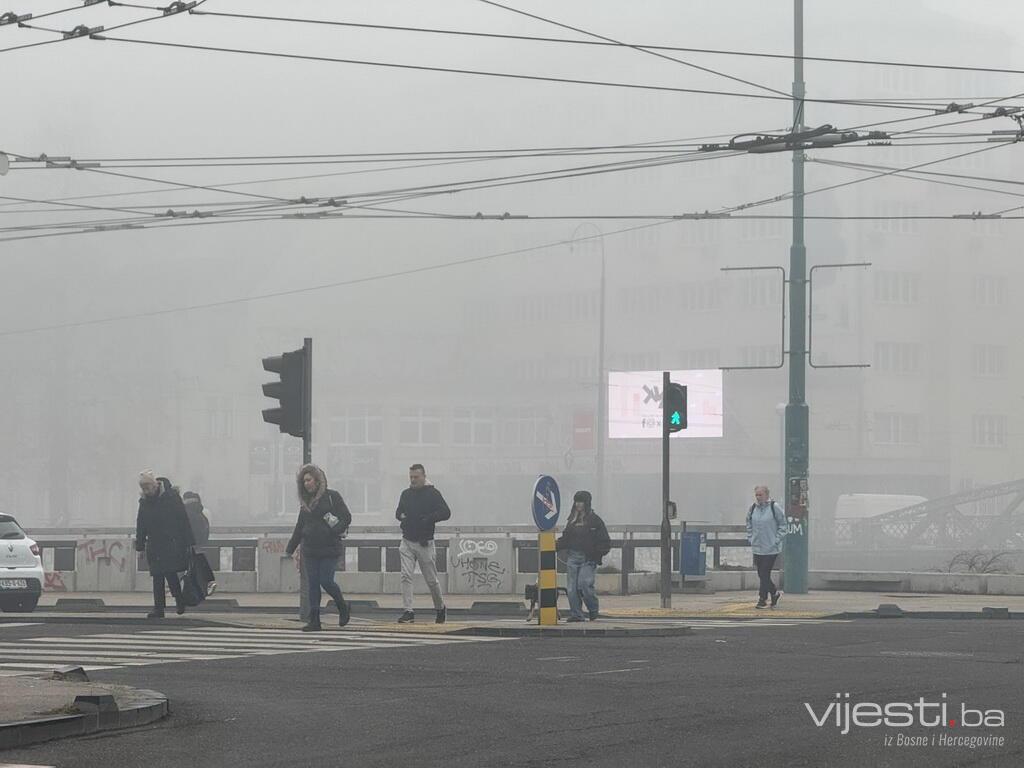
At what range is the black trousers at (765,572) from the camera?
22203mm

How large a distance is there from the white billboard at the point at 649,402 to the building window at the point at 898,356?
1795 cm

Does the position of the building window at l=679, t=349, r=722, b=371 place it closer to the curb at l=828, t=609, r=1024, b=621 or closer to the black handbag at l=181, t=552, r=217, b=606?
the curb at l=828, t=609, r=1024, b=621

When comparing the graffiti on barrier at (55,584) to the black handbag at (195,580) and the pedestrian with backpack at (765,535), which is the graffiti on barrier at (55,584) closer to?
the black handbag at (195,580)

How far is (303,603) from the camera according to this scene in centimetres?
1881

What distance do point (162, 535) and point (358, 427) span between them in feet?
255

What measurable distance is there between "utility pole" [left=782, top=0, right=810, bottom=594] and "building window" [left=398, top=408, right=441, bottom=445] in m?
70.1

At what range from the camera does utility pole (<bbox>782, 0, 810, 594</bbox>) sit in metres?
26.9

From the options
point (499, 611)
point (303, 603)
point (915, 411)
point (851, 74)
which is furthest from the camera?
point (851, 74)

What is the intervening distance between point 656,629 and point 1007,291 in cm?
8104

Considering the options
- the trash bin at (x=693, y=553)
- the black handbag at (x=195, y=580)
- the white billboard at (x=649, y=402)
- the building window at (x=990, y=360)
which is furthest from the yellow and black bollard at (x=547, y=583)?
the building window at (x=990, y=360)

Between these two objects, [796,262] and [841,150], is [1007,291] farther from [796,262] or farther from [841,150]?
[796,262]

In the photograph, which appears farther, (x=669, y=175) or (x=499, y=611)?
(x=669, y=175)

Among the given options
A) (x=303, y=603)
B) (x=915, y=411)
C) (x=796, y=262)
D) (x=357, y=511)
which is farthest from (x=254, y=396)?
(x=303, y=603)

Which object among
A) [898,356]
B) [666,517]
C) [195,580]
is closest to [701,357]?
[898,356]
